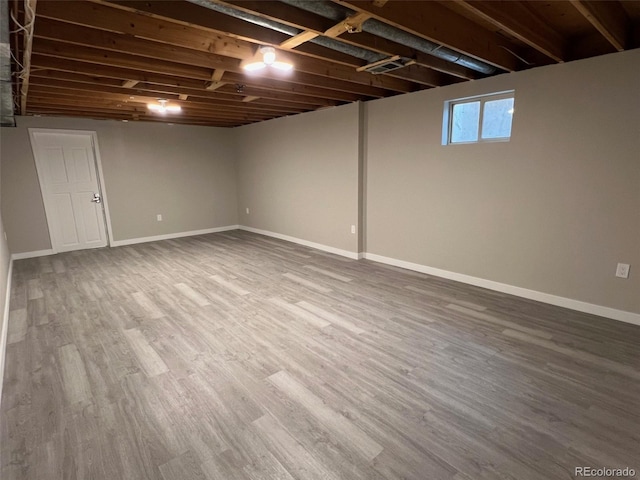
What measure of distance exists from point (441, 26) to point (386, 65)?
728 mm

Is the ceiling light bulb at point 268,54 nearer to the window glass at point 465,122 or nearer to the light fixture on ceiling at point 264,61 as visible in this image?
the light fixture on ceiling at point 264,61

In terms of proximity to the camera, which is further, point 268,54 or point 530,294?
point 530,294

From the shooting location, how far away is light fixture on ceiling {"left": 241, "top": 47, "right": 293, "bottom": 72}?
2414 millimetres

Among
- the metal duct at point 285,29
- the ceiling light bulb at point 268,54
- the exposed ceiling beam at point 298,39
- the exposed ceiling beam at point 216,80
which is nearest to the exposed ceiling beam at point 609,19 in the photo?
the metal duct at point 285,29

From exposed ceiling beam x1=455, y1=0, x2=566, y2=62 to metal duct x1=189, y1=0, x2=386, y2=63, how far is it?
0.79 metres

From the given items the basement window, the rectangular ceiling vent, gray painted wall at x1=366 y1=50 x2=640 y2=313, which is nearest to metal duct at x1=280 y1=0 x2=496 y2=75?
the rectangular ceiling vent

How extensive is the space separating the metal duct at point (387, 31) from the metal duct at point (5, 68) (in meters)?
1.30

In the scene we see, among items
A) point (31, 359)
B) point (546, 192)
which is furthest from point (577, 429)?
point (31, 359)

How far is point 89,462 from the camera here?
4.97ft

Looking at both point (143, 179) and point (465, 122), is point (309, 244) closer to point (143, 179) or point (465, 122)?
point (465, 122)

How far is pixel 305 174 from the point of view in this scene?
553 cm
